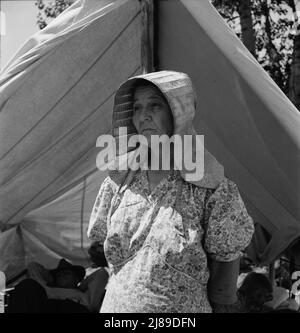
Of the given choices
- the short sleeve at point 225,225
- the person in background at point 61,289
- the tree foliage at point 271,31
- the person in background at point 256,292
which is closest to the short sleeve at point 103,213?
the short sleeve at point 225,225

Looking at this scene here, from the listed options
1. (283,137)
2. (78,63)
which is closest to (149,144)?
(283,137)

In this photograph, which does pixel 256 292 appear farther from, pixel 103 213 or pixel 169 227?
pixel 169 227

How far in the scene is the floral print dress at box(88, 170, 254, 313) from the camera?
80.4 inches

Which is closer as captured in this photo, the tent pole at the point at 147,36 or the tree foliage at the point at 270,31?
the tent pole at the point at 147,36

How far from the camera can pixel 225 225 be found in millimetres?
2074

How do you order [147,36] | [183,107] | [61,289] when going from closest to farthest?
1. [183,107]
2. [147,36]
3. [61,289]

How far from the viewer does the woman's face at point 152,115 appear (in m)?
2.20

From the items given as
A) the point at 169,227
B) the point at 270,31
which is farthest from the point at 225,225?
the point at 270,31

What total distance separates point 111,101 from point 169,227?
5.84 ft

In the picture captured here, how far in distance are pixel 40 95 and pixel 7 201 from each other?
711 mm

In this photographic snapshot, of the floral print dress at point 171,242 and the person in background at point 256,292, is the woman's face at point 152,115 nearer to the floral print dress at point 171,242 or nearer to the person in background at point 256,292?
the floral print dress at point 171,242

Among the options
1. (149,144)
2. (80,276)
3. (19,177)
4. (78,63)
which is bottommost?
(80,276)

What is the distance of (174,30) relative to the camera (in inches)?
136
